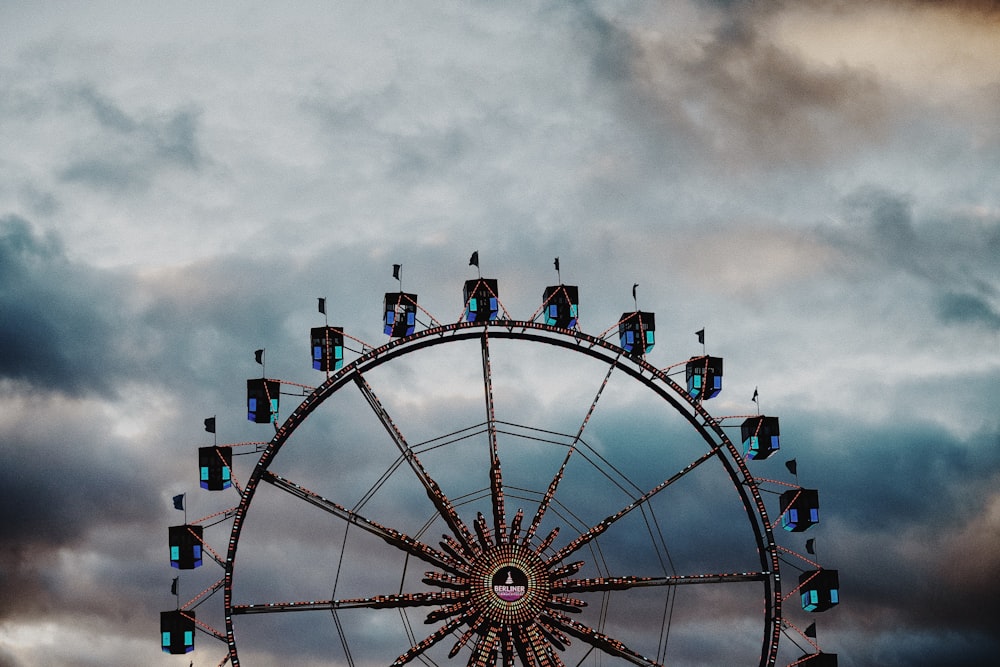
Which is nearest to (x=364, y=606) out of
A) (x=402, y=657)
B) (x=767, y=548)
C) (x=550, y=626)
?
(x=402, y=657)

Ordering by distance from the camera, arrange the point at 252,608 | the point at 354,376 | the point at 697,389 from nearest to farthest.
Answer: the point at 252,608
the point at 354,376
the point at 697,389

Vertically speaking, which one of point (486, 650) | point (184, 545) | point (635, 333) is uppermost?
point (635, 333)

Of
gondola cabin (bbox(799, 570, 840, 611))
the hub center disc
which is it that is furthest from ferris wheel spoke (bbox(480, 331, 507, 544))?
gondola cabin (bbox(799, 570, 840, 611))

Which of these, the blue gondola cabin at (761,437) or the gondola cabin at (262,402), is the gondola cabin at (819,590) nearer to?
the blue gondola cabin at (761,437)

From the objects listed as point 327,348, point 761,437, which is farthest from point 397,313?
point 761,437

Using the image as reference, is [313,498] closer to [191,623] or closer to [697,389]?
[191,623]

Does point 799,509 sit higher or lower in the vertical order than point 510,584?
higher

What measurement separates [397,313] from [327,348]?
8.67ft

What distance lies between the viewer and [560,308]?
48.5 meters

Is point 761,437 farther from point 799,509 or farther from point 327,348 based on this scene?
point 327,348

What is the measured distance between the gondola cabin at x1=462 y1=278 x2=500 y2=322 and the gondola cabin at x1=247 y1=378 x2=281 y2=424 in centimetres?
668

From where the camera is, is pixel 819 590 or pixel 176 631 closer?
pixel 176 631

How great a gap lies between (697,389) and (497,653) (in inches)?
467

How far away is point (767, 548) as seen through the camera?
148 feet
